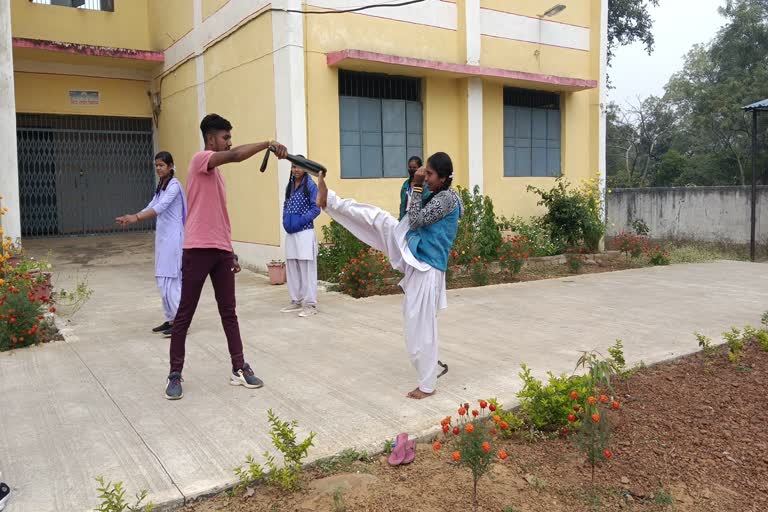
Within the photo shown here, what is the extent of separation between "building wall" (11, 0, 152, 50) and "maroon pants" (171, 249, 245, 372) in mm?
10368

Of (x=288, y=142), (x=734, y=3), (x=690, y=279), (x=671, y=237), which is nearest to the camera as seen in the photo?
(x=288, y=142)

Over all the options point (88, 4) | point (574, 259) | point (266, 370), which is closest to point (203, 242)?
point (266, 370)

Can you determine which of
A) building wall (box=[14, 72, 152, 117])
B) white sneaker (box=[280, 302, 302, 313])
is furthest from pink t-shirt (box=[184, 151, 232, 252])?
building wall (box=[14, 72, 152, 117])

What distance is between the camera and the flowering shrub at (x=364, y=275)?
318 inches

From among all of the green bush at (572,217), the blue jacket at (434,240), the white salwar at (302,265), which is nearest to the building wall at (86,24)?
the white salwar at (302,265)

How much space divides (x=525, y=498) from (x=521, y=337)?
311cm

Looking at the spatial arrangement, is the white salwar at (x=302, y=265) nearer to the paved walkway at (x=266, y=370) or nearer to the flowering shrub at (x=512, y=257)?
the paved walkway at (x=266, y=370)

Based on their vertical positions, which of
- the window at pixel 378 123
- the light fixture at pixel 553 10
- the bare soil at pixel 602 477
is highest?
the light fixture at pixel 553 10

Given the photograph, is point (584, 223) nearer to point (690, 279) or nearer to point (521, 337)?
point (690, 279)

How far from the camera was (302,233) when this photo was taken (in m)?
7.03

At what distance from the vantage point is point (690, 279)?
9852 millimetres

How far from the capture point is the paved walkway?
333 centimetres

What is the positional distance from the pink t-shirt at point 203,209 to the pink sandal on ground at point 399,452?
1.92 m

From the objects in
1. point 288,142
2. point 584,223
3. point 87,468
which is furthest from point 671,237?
point 87,468
